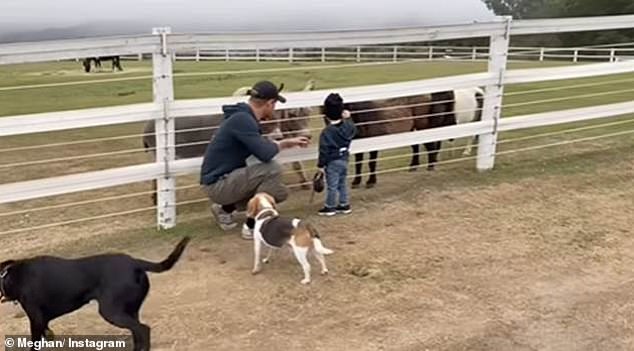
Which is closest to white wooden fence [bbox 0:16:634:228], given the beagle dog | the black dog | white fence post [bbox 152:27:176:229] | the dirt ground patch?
white fence post [bbox 152:27:176:229]

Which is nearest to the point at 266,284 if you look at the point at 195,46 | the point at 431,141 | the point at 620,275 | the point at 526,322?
the point at 526,322

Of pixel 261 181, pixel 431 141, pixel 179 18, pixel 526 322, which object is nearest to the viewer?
pixel 526 322

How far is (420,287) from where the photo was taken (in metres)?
4.35

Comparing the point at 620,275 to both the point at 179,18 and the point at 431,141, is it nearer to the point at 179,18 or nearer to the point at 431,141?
the point at 431,141

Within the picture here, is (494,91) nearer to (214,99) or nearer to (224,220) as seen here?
(214,99)

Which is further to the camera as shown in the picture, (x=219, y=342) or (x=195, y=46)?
(x=195, y=46)

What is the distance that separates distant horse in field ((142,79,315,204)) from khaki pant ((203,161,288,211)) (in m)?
0.77

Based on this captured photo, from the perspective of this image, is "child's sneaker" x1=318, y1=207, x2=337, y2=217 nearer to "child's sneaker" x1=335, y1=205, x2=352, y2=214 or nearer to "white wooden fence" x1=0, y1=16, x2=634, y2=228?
"child's sneaker" x1=335, y1=205, x2=352, y2=214

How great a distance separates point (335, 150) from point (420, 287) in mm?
1531

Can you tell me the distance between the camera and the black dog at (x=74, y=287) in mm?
3252

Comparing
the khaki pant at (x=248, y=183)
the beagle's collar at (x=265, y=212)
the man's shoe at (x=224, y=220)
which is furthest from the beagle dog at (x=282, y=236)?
the man's shoe at (x=224, y=220)

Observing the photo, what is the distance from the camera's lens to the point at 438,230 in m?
5.36

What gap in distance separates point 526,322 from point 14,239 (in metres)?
3.37

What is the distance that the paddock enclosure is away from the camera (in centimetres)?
387
